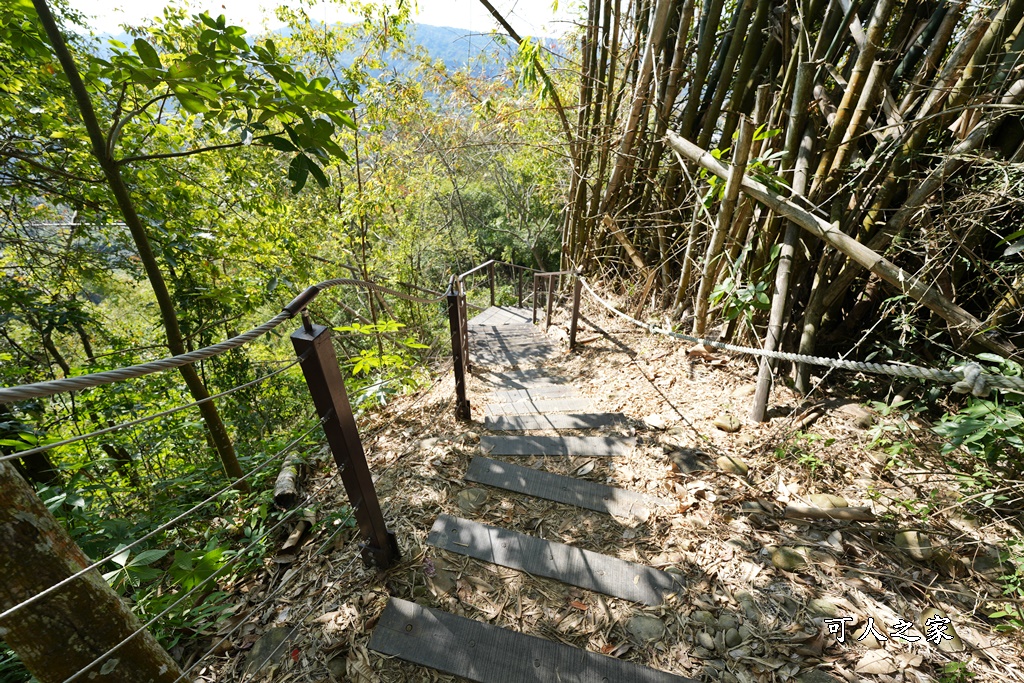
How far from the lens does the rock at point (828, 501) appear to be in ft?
6.48

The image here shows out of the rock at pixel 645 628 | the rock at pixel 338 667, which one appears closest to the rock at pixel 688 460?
the rock at pixel 645 628

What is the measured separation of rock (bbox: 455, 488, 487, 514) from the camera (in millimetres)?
2088

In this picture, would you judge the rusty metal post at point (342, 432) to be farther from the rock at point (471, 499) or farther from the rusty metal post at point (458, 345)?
the rusty metal post at point (458, 345)

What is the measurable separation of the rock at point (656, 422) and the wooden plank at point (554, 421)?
5.7 inches

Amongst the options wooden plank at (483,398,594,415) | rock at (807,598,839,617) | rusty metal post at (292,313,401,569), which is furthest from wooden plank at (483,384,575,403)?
rock at (807,598,839,617)

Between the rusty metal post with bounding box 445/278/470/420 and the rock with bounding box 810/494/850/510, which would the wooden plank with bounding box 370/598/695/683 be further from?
the rusty metal post with bounding box 445/278/470/420

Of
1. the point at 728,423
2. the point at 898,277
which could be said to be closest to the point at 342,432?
the point at 728,423

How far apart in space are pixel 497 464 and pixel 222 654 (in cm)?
139

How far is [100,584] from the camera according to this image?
1.08 m

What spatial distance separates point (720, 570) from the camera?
1.77 metres

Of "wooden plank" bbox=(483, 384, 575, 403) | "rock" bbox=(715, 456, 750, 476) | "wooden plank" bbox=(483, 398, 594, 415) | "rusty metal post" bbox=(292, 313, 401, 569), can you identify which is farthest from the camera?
"wooden plank" bbox=(483, 384, 575, 403)

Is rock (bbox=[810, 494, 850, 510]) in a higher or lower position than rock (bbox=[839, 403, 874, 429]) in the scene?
lower

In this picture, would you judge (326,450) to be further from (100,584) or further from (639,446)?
(639,446)

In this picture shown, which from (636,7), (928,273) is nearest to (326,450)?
(928,273)
